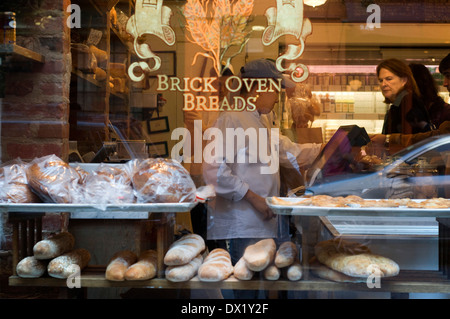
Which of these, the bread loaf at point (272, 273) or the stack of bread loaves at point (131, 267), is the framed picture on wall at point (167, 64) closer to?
the stack of bread loaves at point (131, 267)

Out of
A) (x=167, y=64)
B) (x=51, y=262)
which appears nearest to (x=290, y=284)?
(x=51, y=262)

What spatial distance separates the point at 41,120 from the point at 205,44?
2.80 feet

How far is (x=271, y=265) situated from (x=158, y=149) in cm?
93

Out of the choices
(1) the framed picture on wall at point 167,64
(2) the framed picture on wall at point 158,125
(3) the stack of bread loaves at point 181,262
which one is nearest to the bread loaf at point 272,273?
(3) the stack of bread loaves at point 181,262

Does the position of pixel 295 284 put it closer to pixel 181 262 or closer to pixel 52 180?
pixel 181 262

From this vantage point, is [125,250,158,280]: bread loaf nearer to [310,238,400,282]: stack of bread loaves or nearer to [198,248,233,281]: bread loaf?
[198,248,233,281]: bread loaf

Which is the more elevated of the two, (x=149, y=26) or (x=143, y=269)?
(x=149, y=26)

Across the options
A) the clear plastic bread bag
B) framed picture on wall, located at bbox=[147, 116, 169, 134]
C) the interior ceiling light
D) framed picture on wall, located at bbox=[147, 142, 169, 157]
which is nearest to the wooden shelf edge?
the clear plastic bread bag

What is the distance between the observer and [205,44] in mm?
2326

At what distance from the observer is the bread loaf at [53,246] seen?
1.61m

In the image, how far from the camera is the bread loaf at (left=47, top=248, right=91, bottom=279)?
160 cm

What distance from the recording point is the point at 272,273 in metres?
1.57

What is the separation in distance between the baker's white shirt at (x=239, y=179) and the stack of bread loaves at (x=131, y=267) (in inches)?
21.8

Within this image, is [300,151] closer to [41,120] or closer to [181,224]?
[181,224]
